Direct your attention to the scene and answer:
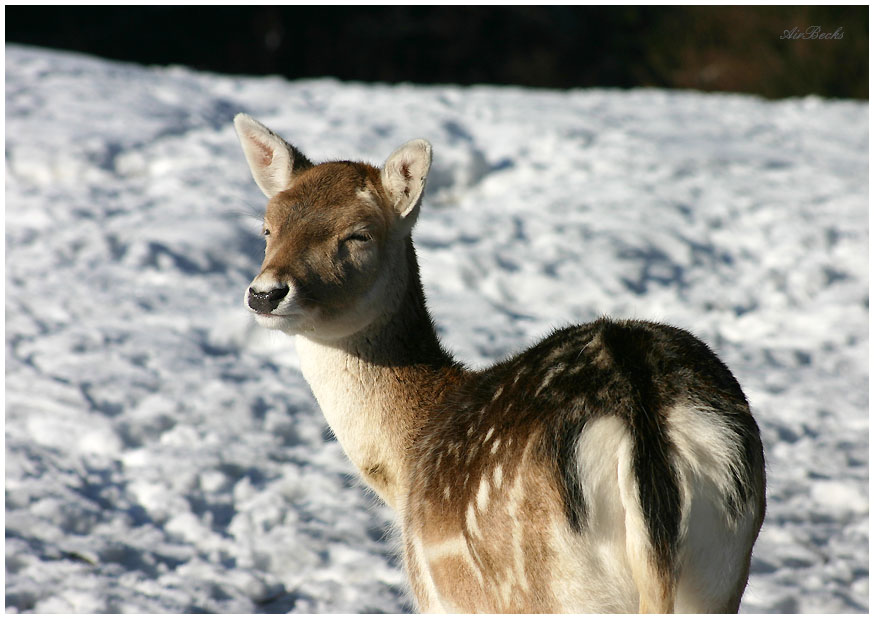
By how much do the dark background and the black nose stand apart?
510 inches

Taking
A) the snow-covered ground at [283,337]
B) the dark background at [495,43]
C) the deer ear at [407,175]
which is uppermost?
the dark background at [495,43]

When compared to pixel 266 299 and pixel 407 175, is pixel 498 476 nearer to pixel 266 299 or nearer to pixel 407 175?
pixel 266 299

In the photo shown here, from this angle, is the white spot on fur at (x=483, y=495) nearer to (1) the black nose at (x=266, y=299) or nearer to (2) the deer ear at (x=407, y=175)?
(1) the black nose at (x=266, y=299)

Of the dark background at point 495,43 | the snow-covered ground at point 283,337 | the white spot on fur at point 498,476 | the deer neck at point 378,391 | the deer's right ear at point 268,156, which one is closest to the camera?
the white spot on fur at point 498,476

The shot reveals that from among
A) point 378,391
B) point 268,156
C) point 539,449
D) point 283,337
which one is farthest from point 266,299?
point 283,337

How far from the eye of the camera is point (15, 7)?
44.1 ft

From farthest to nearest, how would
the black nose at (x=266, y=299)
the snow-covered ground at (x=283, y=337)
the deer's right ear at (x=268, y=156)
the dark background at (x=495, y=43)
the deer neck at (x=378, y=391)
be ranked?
the dark background at (x=495, y=43)
the snow-covered ground at (x=283, y=337)
the deer's right ear at (x=268, y=156)
the deer neck at (x=378, y=391)
the black nose at (x=266, y=299)

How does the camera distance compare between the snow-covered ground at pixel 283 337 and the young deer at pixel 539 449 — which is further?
the snow-covered ground at pixel 283 337

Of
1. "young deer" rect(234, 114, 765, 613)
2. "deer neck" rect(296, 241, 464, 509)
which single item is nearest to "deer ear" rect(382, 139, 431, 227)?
"young deer" rect(234, 114, 765, 613)

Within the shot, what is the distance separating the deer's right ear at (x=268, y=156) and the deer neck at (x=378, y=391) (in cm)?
58

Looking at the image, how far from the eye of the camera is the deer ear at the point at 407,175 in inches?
116

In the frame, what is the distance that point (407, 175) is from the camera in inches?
118

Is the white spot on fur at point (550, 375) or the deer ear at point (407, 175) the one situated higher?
the deer ear at point (407, 175)

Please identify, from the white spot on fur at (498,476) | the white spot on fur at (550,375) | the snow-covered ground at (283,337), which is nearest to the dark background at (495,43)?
the snow-covered ground at (283,337)
